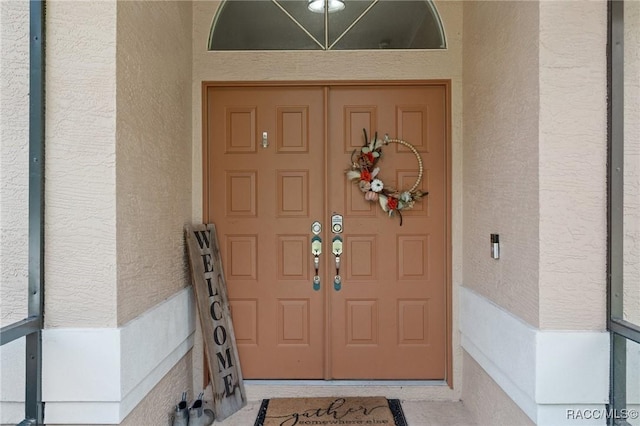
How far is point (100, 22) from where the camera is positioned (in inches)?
62.6

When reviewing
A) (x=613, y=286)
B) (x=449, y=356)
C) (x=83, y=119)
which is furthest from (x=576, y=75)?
(x=83, y=119)

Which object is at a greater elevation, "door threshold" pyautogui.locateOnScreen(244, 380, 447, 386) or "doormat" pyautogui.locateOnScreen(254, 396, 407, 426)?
"door threshold" pyautogui.locateOnScreen(244, 380, 447, 386)

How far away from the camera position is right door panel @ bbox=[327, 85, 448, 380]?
8.80ft

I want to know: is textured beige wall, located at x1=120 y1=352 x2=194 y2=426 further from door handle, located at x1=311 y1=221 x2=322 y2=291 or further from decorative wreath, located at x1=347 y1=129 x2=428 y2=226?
decorative wreath, located at x1=347 y1=129 x2=428 y2=226

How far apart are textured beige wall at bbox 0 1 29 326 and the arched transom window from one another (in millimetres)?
1338

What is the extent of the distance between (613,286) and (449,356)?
131 cm

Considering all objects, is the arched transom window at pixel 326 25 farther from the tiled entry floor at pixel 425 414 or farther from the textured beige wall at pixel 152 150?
the tiled entry floor at pixel 425 414

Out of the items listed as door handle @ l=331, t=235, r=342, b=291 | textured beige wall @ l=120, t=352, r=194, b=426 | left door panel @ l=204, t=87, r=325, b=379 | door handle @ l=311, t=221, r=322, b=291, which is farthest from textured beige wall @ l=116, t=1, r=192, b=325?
door handle @ l=331, t=235, r=342, b=291

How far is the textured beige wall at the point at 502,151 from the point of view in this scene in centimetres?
171

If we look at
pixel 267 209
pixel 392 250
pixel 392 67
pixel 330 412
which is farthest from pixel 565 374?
pixel 392 67

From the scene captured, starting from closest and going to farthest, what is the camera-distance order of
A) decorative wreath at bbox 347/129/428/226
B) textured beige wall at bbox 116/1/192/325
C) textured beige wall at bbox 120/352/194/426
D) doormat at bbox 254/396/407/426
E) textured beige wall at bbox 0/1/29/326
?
textured beige wall at bbox 0/1/29/326
textured beige wall at bbox 116/1/192/325
textured beige wall at bbox 120/352/194/426
doormat at bbox 254/396/407/426
decorative wreath at bbox 347/129/428/226

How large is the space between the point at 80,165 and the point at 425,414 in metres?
2.43

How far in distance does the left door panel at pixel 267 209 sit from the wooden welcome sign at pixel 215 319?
12 centimetres

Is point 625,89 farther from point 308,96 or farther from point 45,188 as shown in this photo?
point 45,188
